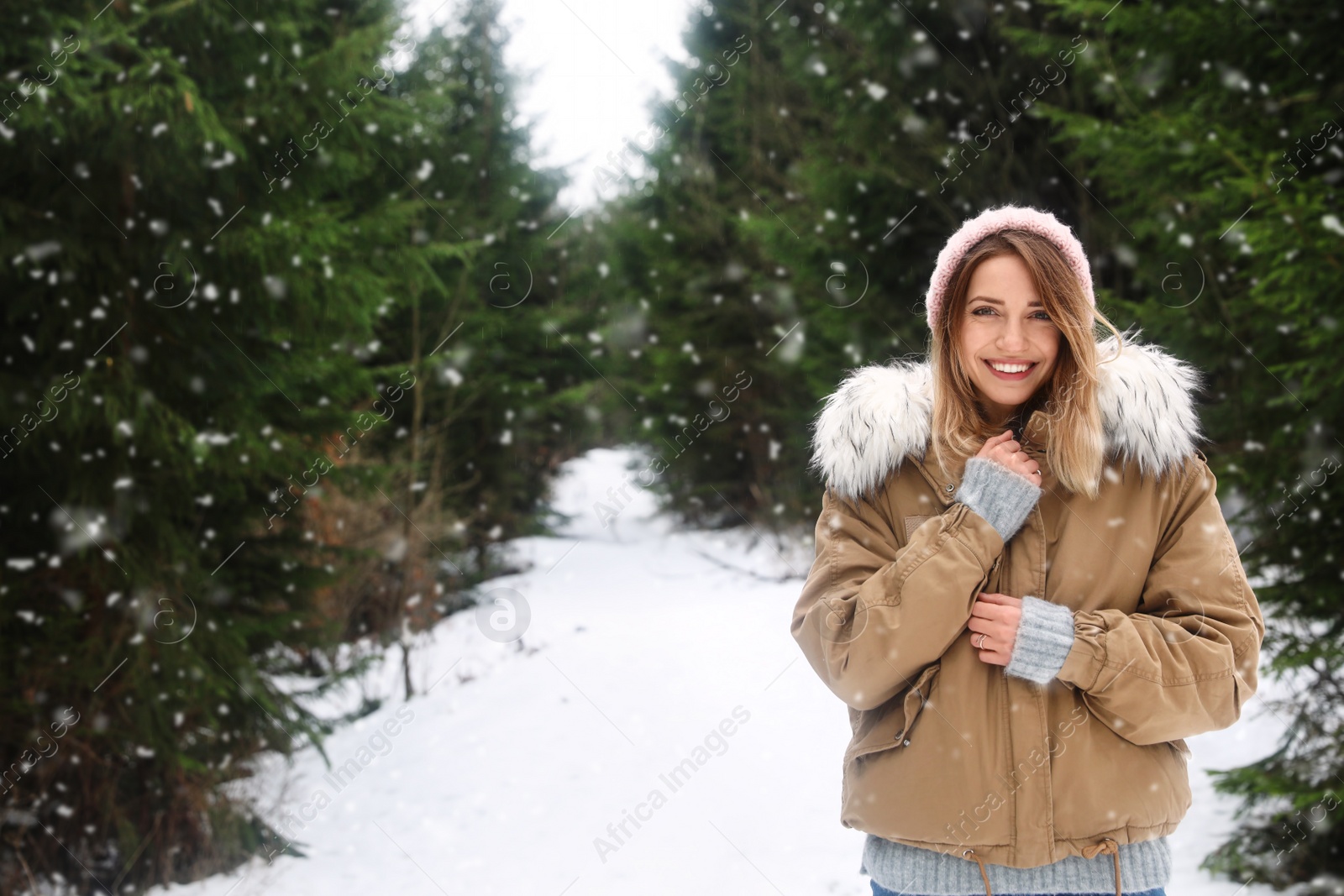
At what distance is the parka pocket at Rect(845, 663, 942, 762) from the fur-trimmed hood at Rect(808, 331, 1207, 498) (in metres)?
0.39

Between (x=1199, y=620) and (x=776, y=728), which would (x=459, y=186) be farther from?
(x=1199, y=620)

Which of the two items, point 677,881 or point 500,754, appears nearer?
point 677,881

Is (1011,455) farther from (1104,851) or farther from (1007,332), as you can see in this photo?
(1104,851)

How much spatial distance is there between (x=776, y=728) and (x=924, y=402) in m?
5.47

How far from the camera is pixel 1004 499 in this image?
1652 millimetres

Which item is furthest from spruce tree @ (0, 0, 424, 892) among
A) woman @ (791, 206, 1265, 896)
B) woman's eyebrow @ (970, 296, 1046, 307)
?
woman's eyebrow @ (970, 296, 1046, 307)

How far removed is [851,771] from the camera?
5.76ft

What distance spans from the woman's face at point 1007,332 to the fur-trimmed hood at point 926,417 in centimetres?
12

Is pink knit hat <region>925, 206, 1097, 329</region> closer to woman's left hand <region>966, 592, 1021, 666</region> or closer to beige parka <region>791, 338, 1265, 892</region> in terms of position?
beige parka <region>791, 338, 1265, 892</region>

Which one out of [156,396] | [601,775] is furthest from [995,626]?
[601,775]

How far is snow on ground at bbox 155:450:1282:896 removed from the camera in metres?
5.13

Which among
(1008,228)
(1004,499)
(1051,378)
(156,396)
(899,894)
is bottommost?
(899,894)

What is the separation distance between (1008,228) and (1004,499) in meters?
0.56

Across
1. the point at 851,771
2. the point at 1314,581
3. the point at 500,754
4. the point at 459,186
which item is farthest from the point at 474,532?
the point at 851,771
